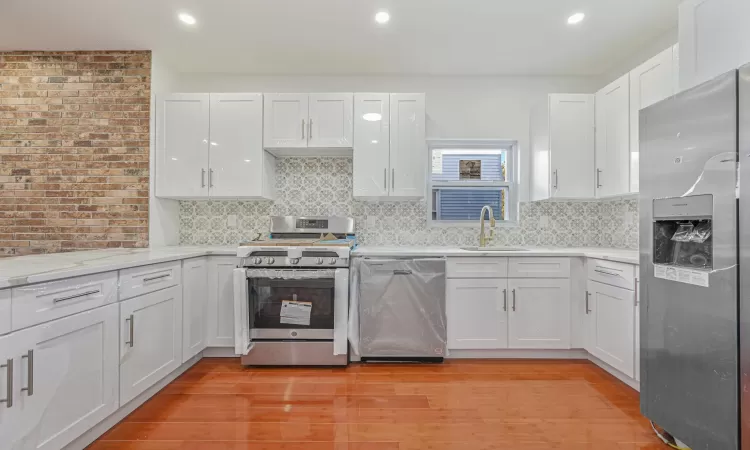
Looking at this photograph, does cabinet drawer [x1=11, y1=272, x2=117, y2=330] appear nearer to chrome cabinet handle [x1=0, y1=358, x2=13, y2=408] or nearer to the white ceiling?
chrome cabinet handle [x1=0, y1=358, x2=13, y2=408]

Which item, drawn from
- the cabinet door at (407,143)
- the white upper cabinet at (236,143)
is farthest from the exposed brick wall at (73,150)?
the cabinet door at (407,143)

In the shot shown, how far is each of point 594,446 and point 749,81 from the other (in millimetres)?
1786

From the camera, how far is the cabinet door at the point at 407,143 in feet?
10.4

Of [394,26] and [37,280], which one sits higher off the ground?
[394,26]

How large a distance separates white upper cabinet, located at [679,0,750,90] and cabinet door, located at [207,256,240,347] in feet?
10.6

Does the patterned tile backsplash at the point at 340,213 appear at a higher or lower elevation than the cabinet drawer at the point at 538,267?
higher

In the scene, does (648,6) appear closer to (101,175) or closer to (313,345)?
(313,345)

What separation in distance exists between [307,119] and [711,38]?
270cm

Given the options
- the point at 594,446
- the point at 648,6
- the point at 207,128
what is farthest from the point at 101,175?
the point at 648,6

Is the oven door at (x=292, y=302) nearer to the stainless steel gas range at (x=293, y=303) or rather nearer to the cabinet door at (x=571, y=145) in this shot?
the stainless steel gas range at (x=293, y=303)

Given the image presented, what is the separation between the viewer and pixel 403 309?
112 inches

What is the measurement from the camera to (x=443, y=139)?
11.6 feet

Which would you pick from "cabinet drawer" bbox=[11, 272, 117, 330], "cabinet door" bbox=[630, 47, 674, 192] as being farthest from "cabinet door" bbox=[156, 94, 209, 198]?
"cabinet door" bbox=[630, 47, 674, 192]

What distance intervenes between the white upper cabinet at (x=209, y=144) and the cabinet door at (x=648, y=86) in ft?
9.82
